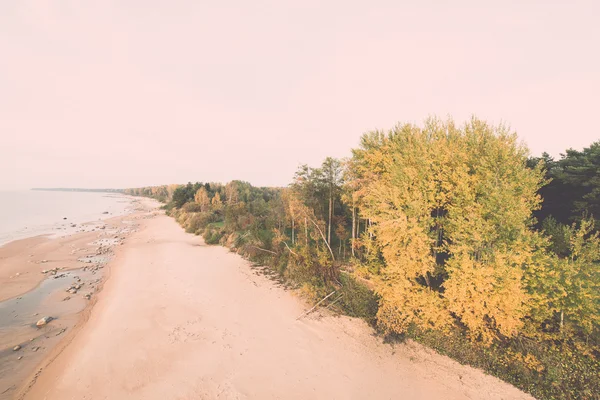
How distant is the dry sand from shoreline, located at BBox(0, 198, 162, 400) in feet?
2.74

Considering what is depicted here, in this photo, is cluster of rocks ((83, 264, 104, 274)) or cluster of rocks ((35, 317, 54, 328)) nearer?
cluster of rocks ((35, 317, 54, 328))

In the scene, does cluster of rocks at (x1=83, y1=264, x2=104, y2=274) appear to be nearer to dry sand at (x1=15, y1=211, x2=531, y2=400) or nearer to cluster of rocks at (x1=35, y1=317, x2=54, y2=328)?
dry sand at (x1=15, y1=211, x2=531, y2=400)

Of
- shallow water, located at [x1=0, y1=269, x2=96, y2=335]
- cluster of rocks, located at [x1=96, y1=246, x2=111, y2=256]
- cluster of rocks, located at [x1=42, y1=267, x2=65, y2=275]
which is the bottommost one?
shallow water, located at [x1=0, y1=269, x2=96, y2=335]

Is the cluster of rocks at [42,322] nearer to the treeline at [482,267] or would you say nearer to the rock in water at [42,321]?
the rock in water at [42,321]

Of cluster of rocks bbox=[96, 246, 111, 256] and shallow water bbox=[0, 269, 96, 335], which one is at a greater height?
cluster of rocks bbox=[96, 246, 111, 256]

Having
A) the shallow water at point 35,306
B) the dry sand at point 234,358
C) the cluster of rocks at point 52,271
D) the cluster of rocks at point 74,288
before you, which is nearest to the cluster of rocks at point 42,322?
the shallow water at point 35,306

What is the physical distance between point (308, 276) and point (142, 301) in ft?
45.5

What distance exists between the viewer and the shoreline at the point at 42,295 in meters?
12.7

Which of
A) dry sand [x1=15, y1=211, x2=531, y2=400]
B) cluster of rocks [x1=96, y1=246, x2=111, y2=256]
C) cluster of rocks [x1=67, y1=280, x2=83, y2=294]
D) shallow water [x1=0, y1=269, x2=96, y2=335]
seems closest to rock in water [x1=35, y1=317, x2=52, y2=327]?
shallow water [x1=0, y1=269, x2=96, y2=335]

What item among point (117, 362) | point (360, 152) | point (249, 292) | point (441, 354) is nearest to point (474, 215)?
point (441, 354)

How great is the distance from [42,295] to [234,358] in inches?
806

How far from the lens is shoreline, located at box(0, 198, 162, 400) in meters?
12.7

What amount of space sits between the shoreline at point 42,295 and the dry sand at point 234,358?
2.74ft

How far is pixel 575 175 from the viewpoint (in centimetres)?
1959
